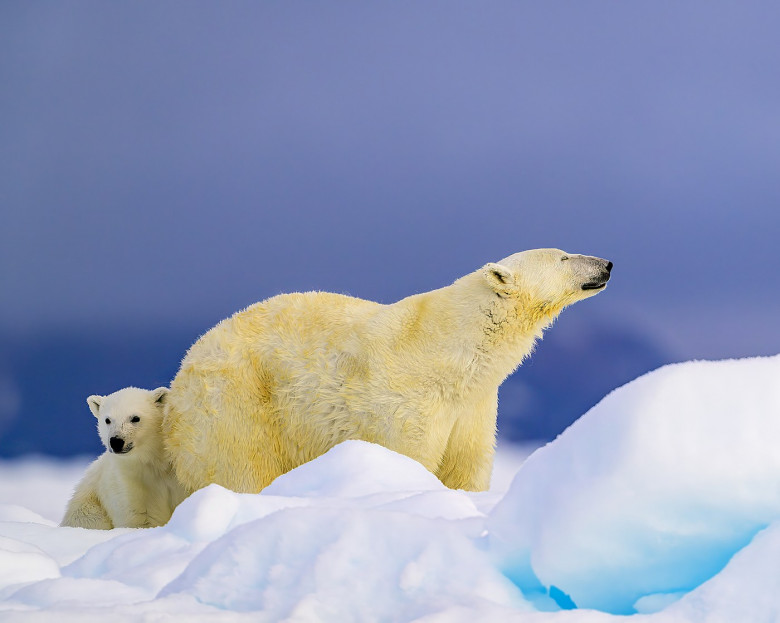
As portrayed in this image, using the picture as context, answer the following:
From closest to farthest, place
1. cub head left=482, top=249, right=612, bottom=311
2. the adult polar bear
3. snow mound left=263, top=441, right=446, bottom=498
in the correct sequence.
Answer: snow mound left=263, top=441, right=446, bottom=498
the adult polar bear
cub head left=482, top=249, right=612, bottom=311

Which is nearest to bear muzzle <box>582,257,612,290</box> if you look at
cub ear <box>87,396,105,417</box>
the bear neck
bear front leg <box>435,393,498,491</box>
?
the bear neck

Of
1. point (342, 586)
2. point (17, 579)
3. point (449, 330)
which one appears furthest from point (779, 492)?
point (449, 330)

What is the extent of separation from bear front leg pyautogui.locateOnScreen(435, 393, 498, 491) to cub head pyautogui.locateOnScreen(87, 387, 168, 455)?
278 centimetres

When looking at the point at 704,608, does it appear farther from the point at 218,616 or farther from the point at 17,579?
the point at 17,579

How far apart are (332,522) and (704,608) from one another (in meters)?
1.41

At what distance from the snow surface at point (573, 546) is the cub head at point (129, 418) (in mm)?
4415

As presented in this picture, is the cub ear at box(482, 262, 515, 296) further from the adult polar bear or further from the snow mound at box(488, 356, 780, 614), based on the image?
the snow mound at box(488, 356, 780, 614)

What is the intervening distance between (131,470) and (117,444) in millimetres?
478

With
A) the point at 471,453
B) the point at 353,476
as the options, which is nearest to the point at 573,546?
the point at 353,476

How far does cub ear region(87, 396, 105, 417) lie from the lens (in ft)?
28.5

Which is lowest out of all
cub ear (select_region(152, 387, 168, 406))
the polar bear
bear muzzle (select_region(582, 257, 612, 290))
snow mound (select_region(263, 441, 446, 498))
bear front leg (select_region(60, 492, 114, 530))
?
bear front leg (select_region(60, 492, 114, 530))

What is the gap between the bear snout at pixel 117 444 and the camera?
26.1 feet

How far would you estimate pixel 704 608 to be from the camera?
2.79 meters

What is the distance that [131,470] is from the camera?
8328mm
